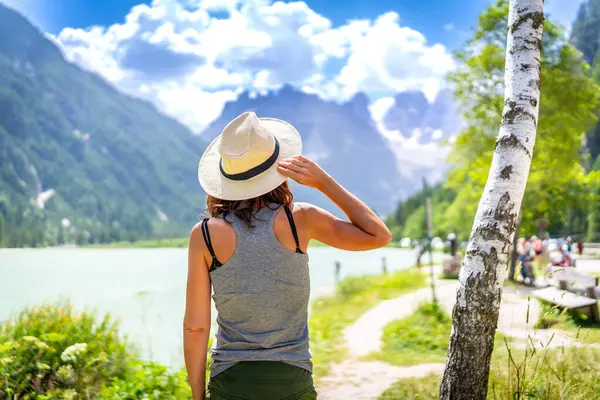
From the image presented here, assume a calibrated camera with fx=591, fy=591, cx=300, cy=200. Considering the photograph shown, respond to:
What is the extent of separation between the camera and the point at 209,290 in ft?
7.27

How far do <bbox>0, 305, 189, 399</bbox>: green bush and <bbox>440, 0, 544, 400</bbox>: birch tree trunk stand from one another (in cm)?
309

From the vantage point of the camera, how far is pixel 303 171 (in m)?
2.16

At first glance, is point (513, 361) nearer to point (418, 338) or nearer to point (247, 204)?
point (247, 204)

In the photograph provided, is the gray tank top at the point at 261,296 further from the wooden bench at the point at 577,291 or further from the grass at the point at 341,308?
the wooden bench at the point at 577,291

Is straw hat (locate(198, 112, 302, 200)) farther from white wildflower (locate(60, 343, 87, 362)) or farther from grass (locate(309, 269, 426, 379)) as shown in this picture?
grass (locate(309, 269, 426, 379))

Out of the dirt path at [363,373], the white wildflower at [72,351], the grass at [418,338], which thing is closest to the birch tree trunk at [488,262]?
the dirt path at [363,373]

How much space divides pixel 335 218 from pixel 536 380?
11.2ft

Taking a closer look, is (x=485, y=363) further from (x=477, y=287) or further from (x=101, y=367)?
(x=101, y=367)

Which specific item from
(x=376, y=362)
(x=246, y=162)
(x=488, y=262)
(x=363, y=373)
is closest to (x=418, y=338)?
(x=376, y=362)

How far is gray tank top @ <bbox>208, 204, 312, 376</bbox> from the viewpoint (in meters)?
2.10

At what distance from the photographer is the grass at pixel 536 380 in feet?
13.7

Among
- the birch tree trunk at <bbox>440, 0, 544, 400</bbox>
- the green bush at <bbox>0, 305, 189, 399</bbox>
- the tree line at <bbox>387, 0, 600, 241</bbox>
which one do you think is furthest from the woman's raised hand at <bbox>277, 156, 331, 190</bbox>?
the tree line at <bbox>387, 0, 600, 241</bbox>

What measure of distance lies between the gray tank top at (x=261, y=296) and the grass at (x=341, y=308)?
6.90 metres

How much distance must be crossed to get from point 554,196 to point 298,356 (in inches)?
934
